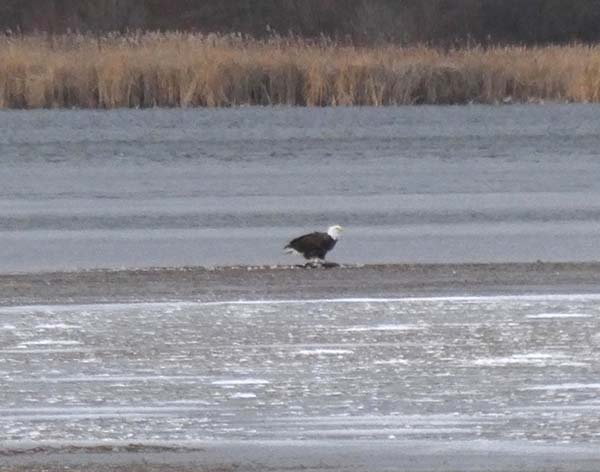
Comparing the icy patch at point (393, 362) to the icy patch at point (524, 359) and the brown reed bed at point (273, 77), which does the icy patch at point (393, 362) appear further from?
the brown reed bed at point (273, 77)

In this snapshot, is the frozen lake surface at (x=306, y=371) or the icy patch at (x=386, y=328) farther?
the icy patch at (x=386, y=328)

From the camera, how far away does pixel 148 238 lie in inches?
682

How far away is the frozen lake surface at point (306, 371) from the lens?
778 centimetres

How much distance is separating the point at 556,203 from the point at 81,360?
1089 centimetres

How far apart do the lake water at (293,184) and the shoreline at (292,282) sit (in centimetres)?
103

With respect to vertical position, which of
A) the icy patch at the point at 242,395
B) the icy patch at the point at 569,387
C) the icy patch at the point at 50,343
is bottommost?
the icy patch at the point at 569,387

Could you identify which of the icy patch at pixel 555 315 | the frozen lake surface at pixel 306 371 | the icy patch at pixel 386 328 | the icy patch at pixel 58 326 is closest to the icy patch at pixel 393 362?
the frozen lake surface at pixel 306 371

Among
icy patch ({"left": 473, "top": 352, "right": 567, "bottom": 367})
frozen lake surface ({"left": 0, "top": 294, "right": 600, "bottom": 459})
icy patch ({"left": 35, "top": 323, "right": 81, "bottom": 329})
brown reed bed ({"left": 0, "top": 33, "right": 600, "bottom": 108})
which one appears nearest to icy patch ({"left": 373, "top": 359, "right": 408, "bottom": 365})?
frozen lake surface ({"left": 0, "top": 294, "right": 600, "bottom": 459})

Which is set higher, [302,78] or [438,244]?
[302,78]

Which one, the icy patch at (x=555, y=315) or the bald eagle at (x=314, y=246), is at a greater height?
the bald eagle at (x=314, y=246)

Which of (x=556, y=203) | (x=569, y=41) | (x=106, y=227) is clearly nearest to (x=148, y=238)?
(x=106, y=227)

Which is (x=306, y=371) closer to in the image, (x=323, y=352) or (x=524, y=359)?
(x=323, y=352)

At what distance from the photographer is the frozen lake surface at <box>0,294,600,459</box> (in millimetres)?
7777

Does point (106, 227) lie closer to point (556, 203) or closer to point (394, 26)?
point (556, 203)
